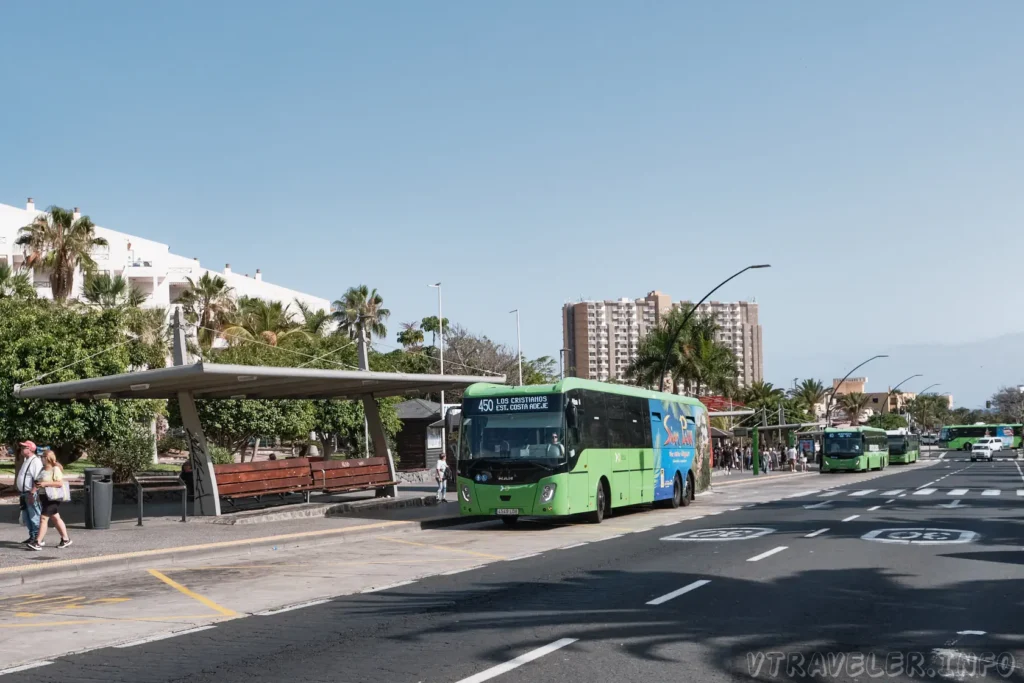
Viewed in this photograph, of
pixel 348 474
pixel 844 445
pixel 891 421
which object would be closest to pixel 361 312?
pixel 844 445

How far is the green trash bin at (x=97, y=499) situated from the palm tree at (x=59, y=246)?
2325 centimetres

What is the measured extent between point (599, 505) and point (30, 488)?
36.9 ft

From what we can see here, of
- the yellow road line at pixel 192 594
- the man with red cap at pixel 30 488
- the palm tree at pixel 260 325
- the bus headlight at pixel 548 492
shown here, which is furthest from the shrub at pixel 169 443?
the yellow road line at pixel 192 594

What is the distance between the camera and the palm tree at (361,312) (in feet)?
269

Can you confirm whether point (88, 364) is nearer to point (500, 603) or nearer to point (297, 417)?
point (297, 417)

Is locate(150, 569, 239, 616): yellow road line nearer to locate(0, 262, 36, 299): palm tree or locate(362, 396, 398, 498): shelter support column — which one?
locate(362, 396, 398, 498): shelter support column

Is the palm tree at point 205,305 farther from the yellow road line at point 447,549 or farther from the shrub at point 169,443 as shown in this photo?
the yellow road line at point 447,549

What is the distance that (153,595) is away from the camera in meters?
12.6

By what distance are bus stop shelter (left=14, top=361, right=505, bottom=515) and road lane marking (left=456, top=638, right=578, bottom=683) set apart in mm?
11764

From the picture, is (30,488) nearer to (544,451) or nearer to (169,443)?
(544,451)

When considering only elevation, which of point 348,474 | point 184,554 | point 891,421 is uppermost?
point 891,421

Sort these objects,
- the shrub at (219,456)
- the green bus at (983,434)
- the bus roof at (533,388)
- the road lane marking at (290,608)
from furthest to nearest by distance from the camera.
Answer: the green bus at (983,434) < the shrub at (219,456) < the bus roof at (533,388) < the road lane marking at (290,608)

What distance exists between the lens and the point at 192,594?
12.6m

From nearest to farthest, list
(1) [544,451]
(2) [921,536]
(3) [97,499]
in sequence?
(2) [921,536] → (3) [97,499] → (1) [544,451]
